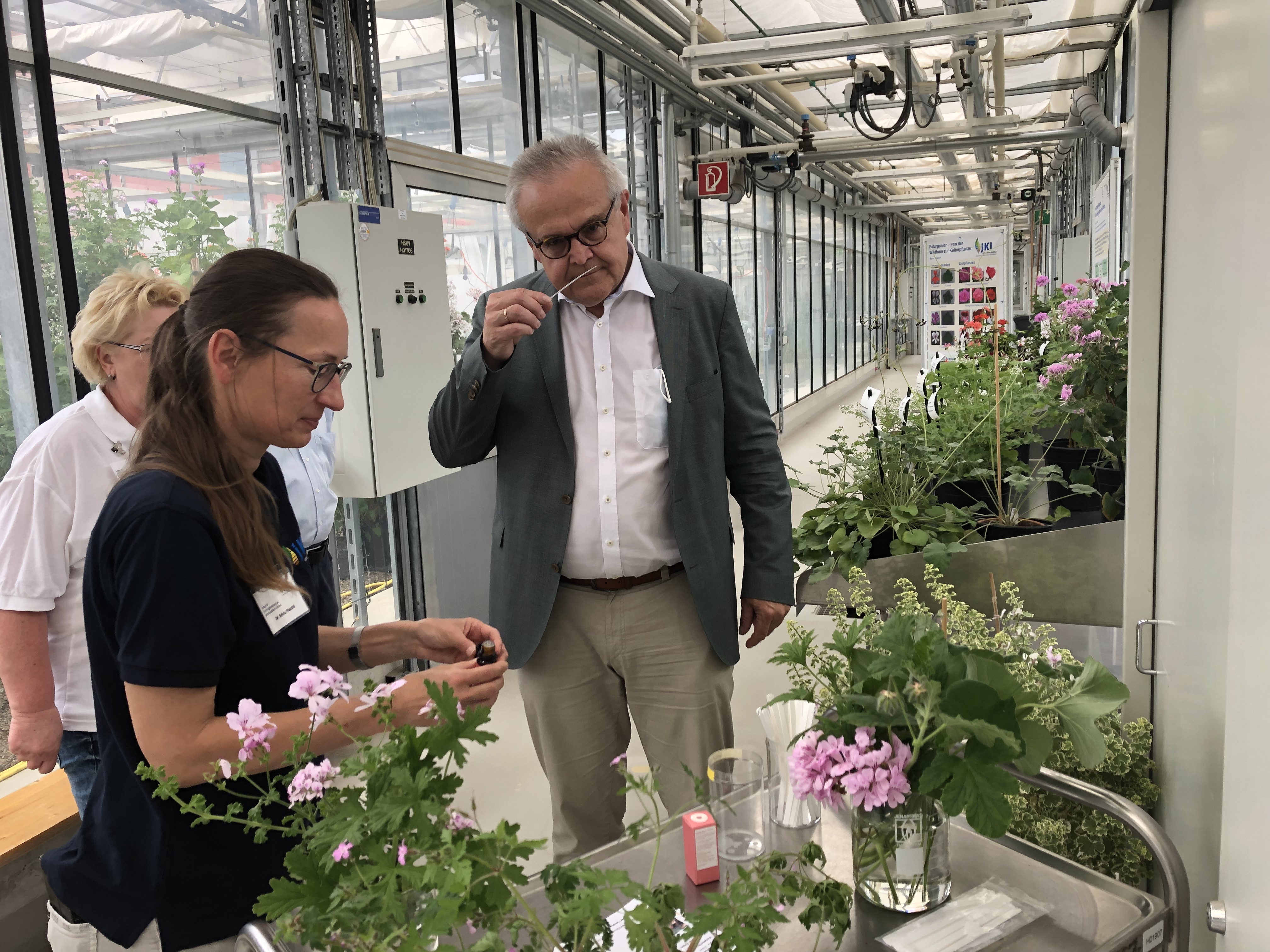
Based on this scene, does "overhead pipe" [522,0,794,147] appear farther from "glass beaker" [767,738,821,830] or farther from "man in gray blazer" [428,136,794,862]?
"glass beaker" [767,738,821,830]

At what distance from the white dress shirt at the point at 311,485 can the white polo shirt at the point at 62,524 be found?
16.9 inches

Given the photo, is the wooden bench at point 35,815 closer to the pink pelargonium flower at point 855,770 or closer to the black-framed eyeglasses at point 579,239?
the black-framed eyeglasses at point 579,239

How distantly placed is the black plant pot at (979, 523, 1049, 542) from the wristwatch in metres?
1.93

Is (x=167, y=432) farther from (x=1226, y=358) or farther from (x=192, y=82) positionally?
(x=192, y=82)

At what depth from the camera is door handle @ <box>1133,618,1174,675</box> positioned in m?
1.65

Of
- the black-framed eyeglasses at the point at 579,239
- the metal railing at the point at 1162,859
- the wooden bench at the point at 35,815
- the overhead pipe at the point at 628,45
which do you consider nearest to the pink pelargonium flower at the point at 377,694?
the metal railing at the point at 1162,859

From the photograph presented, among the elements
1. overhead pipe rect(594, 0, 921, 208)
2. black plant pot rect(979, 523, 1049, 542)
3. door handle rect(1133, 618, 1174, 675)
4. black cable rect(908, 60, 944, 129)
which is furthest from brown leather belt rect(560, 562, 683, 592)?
black cable rect(908, 60, 944, 129)

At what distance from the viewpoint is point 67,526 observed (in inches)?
78.7

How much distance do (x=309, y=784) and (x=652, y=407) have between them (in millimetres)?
1297

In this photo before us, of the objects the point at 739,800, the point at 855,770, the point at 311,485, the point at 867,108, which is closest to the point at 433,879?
the point at 855,770

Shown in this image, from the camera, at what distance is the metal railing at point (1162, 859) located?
105 centimetres

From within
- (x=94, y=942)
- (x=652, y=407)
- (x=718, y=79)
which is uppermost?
(x=718, y=79)

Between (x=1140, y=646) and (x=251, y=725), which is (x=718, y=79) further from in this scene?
(x=251, y=725)

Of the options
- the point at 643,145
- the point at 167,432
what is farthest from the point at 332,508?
the point at 643,145
